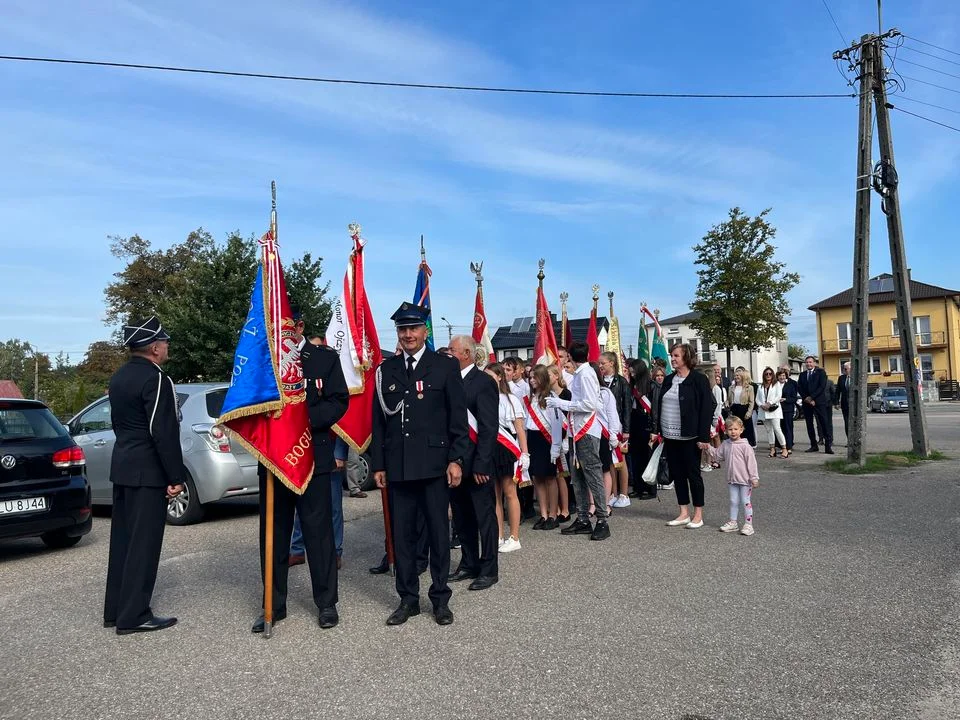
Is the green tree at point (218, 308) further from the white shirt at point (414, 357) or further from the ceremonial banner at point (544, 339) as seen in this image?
the white shirt at point (414, 357)

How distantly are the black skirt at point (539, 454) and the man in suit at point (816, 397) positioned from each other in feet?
32.2

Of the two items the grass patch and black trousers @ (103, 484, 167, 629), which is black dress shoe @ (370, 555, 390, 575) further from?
the grass patch

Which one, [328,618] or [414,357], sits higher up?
[414,357]

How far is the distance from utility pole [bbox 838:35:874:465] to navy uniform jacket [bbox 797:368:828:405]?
2.41 metres

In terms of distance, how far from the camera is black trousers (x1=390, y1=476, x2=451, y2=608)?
5270 millimetres

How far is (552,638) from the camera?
15.5 ft

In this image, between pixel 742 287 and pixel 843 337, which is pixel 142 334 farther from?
pixel 843 337

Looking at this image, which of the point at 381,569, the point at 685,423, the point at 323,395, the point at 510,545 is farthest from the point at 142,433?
the point at 685,423

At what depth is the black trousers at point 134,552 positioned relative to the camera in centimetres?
518

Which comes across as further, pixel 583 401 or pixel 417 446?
pixel 583 401

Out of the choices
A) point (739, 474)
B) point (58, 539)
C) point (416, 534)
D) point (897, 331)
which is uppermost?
point (897, 331)

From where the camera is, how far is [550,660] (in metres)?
4.36

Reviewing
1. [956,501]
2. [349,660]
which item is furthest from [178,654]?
[956,501]

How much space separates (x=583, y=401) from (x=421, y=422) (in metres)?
3.05
